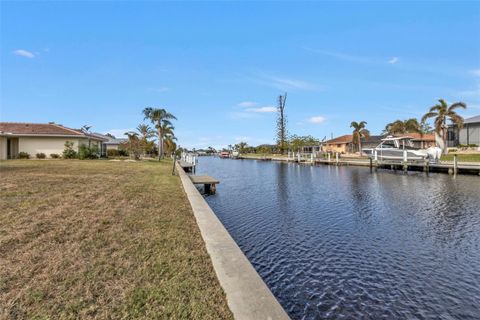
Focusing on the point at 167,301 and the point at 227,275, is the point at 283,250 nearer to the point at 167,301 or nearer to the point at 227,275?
the point at 227,275

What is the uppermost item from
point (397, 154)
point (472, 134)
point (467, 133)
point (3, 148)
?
point (467, 133)

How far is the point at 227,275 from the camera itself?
3842 millimetres

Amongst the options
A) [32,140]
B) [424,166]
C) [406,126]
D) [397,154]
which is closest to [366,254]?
[424,166]

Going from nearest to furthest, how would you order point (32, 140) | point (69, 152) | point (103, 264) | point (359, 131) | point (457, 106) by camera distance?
point (103, 264), point (32, 140), point (69, 152), point (457, 106), point (359, 131)

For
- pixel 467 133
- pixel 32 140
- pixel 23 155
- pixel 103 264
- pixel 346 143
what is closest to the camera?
pixel 103 264

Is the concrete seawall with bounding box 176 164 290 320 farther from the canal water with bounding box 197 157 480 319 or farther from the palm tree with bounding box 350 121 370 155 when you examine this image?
the palm tree with bounding box 350 121 370 155

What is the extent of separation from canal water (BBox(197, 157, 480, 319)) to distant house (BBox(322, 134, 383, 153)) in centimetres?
5198

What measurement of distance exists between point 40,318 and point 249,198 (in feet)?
40.2

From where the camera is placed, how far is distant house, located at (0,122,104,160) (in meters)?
29.7

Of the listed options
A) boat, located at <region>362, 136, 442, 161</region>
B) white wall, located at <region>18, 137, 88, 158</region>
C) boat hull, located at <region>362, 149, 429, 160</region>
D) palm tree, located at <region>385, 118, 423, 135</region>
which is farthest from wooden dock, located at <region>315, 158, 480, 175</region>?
white wall, located at <region>18, 137, 88, 158</region>

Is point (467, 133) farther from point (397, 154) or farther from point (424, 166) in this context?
point (424, 166)

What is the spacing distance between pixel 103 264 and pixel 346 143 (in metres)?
67.9

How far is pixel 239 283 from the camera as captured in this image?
3604 mm

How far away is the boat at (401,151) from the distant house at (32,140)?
112 feet
